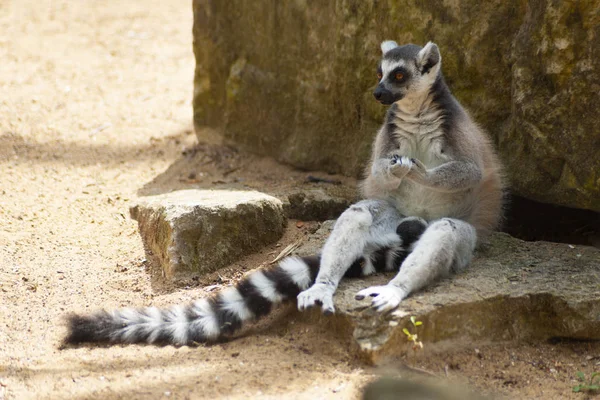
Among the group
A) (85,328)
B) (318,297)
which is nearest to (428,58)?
(318,297)

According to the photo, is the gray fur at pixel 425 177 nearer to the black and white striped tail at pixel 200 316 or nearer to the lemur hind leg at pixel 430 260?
the lemur hind leg at pixel 430 260

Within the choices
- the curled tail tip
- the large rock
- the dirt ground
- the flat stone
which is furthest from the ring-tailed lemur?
the flat stone

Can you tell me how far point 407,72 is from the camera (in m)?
4.56

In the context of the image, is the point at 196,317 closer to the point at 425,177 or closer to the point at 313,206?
the point at 425,177

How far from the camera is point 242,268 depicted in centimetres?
492

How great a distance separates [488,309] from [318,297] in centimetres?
102

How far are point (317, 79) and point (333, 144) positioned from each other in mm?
634

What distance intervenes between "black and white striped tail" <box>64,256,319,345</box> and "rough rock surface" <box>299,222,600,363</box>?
0.34 m

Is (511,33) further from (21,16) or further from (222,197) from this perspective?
(21,16)

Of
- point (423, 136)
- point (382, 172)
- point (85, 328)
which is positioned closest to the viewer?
point (85, 328)

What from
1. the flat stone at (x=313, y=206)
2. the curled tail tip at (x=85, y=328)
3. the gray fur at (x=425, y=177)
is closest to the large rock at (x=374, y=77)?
the gray fur at (x=425, y=177)

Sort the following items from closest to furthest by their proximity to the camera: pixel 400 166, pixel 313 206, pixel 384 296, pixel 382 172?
pixel 384 296 → pixel 400 166 → pixel 382 172 → pixel 313 206

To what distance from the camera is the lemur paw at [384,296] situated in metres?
3.73

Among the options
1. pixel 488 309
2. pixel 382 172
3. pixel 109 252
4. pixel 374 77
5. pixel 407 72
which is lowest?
pixel 109 252
